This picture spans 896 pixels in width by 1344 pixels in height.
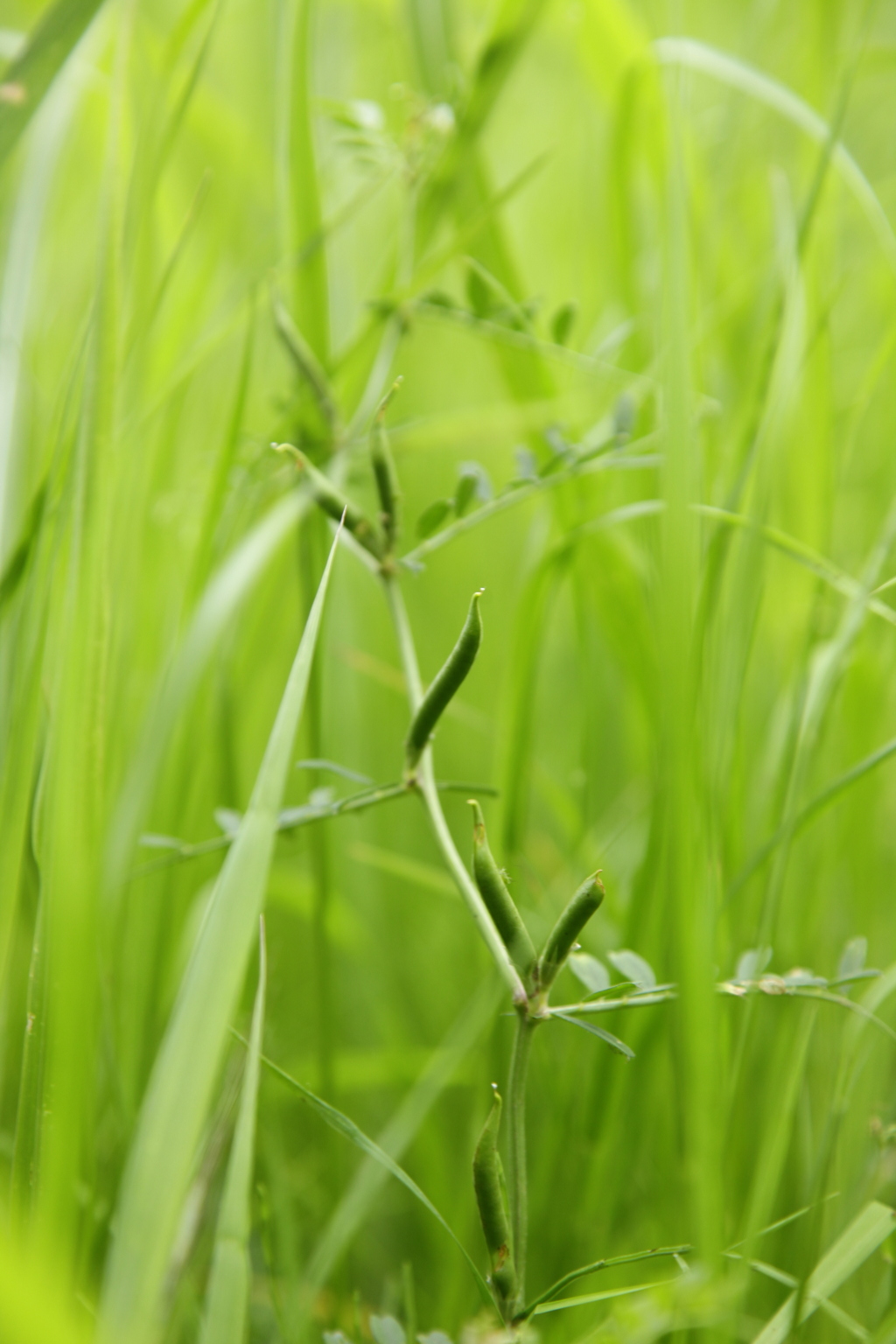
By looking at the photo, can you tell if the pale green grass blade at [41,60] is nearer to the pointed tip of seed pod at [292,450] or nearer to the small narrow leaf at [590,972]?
the pointed tip of seed pod at [292,450]

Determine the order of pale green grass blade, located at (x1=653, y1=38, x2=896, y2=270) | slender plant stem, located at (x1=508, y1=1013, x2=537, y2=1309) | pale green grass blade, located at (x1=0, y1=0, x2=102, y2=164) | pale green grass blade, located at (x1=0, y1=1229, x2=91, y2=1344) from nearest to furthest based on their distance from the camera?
pale green grass blade, located at (x1=0, y1=1229, x2=91, y2=1344) → slender plant stem, located at (x1=508, y1=1013, x2=537, y2=1309) → pale green grass blade, located at (x1=0, y1=0, x2=102, y2=164) → pale green grass blade, located at (x1=653, y1=38, x2=896, y2=270)

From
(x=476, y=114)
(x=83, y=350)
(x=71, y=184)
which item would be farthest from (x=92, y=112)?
(x=83, y=350)

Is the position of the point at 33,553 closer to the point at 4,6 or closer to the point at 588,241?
the point at 588,241

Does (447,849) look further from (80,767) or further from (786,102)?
(786,102)

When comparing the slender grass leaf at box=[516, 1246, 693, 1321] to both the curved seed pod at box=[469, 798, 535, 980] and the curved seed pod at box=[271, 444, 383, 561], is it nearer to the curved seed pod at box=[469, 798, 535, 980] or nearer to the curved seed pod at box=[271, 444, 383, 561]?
the curved seed pod at box=[469, 798, 535, 980]

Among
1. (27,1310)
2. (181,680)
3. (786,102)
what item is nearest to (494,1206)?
(27,1310)

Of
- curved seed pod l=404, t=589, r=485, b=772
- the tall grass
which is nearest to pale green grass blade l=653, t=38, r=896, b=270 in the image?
the tall grass
